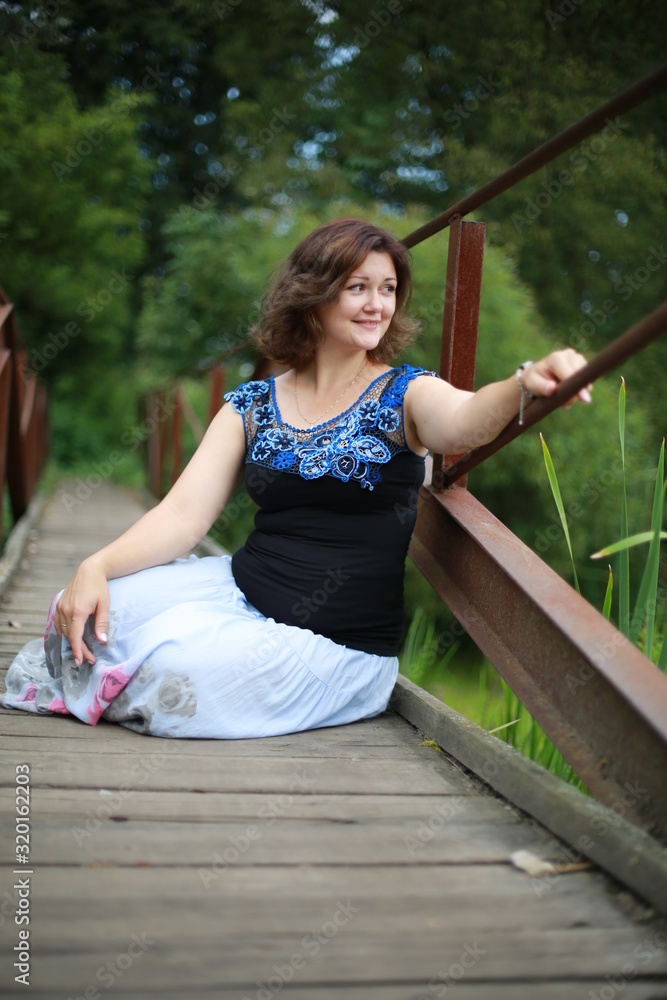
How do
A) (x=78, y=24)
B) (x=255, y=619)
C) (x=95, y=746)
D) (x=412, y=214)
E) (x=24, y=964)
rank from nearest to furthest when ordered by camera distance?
(x=24, y=964) < (x=95, y=746) < (x=255, y=619) < (x=78, y=24) < (x=412, y=214)

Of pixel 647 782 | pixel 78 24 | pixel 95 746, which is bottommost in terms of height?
pixel 95 746

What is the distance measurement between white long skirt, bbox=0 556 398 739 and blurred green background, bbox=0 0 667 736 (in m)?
3.42

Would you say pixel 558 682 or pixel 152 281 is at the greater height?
pixel 152 281

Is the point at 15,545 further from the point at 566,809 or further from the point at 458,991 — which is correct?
the point at 458,991

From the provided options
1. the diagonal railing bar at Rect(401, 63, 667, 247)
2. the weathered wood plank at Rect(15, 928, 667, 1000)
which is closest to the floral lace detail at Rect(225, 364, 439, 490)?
the diagonal railing bar at Rect(401, 63, 667, 247)

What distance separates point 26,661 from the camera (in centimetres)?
191

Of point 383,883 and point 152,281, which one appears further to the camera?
point 152,281

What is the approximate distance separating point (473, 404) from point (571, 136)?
19.0 inches

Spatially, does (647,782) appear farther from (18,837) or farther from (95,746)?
(95,746)

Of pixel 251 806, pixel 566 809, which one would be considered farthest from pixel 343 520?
pixel 566 809

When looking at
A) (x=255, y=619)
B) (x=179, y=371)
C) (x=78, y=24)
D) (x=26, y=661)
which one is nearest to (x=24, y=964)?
(x=255, y=619)

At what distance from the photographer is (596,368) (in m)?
1.25

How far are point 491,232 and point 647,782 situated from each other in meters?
7.19

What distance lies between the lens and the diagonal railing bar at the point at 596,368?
3.74 ft
